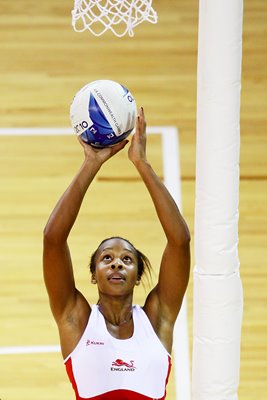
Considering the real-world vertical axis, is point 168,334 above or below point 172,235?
below

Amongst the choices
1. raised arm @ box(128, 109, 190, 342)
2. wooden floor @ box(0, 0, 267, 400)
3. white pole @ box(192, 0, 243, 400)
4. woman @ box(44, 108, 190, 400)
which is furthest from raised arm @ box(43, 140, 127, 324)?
wooden floor @ box(0, 0, 267, 400)

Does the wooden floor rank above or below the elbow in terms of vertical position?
below

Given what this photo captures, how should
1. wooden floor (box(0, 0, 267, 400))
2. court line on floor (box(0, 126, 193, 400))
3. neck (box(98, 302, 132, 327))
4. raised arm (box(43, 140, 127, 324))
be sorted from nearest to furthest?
raised arm (box(43, 140, 127, 324)) → neck (box(98, 302, 132, 327)) → court line on floor (box(0, 126, 193, 400)) → wooden floor (box(0, 0, 267, 400))

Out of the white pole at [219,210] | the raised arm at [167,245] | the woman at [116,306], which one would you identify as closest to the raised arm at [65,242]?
the woman at [116,306]

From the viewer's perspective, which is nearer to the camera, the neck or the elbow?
the elbow

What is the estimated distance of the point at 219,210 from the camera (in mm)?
4094

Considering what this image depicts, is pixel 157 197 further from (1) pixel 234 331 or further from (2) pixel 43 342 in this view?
(2) pixel 43 342

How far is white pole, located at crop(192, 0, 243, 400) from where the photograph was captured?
4.10 m

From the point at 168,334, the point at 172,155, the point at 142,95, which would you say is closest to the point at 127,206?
the point at 172,155

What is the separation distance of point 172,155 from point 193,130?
1.07 feet

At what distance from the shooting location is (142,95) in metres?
8.15

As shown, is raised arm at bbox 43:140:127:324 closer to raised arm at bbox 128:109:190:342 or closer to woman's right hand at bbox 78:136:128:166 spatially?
woman's right hand at bbox 78:136:128:166

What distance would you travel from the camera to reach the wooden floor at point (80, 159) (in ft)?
22.6

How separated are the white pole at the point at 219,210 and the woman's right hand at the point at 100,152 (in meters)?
0.36
